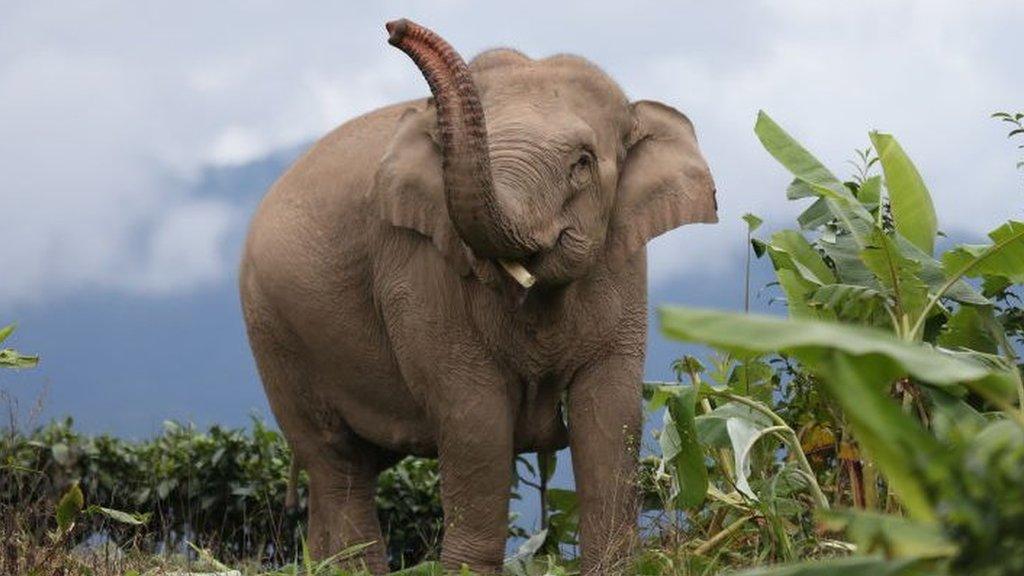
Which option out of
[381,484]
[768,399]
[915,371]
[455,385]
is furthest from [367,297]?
[915,371]

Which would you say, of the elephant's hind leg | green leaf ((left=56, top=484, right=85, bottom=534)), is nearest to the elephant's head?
green leaf ((left=56, top=484, right=85, bottom=534))

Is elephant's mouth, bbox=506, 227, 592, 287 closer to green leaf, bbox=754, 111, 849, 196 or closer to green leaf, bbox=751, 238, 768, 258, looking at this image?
green leaf, bbox=754, 111, 849, 196

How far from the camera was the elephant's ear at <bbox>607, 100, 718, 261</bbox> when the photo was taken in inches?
310

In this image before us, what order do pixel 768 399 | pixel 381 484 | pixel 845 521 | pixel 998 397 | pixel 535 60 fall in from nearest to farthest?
pixel 845 521 → pixel 998 397 → pixel 535 60 → pixel 768 399 → pixel 381 484

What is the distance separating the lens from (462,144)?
708cm

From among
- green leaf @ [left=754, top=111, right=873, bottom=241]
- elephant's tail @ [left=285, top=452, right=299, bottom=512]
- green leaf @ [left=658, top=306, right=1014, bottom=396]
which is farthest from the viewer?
elephant's tail @ [left=285, top=452, right=299, bottom=512]

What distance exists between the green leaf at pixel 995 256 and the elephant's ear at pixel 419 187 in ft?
6.38

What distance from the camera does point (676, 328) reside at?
2832 millimetres

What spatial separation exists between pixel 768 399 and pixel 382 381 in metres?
1.81

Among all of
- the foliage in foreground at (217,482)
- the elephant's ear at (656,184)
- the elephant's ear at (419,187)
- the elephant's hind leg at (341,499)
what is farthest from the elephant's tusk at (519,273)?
the foliage in foreground at (217,482)

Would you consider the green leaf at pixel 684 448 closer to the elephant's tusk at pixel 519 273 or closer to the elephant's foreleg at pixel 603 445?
the elephant's foreleg at pixel 603 445

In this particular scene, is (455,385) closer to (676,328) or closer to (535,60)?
(535,60)

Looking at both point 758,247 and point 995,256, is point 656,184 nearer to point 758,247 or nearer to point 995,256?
point 758,247

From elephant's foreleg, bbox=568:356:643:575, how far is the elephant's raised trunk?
899mm
